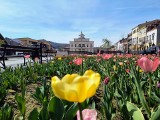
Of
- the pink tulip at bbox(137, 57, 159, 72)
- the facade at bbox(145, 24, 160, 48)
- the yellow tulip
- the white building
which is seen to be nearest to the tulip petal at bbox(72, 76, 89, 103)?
the yellow tulip

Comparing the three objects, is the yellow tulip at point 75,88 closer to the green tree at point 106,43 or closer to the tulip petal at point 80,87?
the tulip petal at point 80,87

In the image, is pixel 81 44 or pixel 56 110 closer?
pixel 56 110

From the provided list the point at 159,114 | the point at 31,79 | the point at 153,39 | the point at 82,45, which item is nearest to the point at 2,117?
the point at 159,114

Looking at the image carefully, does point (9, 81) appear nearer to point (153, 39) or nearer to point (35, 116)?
point (35, 116)

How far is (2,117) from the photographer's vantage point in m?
1.78

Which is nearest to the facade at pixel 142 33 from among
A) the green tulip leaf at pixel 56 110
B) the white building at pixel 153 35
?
the white building at pixel 153 35

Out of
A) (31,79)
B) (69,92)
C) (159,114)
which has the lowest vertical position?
(31,79)

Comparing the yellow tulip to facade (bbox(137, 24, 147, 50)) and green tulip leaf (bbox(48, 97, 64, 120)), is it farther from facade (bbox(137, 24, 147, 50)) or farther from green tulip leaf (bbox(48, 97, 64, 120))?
facade (bbox(137, 24, 147, 50))

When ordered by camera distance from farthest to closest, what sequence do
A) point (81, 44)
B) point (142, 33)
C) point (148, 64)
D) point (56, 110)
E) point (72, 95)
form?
point (81, 44)
point (142, 33)
point (148, 64)
point (56, 110)
point (72, 95)

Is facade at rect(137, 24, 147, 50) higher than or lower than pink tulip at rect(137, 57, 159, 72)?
higher

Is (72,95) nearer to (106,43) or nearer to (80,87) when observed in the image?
(80,87)

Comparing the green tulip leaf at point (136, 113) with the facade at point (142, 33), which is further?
the facade at point (142, 33)

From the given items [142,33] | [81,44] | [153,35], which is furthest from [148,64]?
[81,44]

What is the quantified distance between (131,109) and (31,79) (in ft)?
13.7
